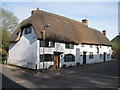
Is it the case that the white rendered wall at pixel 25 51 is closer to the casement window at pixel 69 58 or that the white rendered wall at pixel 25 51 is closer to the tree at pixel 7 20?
the casement window at pixel 69 58

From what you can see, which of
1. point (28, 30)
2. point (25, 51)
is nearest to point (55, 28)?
point (28, 30)

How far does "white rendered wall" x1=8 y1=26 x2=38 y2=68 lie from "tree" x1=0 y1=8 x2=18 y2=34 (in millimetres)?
13376

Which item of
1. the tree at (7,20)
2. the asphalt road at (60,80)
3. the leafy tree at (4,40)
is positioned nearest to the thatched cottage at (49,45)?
the asphalt road at (60,80)

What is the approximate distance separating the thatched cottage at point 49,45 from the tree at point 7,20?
12.3 meters

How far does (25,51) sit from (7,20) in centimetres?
1942

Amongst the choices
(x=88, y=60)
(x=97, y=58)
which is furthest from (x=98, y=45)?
(x=88, y=60)

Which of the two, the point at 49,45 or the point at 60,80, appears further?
the point at 49,45

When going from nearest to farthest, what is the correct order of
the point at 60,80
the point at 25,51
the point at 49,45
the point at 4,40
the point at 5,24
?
1. the point at 60,80
2. the point at 49,45
3. the point at 25,51
4. the point at 4,40
5. the point at 5,24

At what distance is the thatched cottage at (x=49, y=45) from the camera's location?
20047 mm

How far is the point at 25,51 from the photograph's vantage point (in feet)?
71.5

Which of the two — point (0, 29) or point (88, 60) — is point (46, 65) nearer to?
point (88, 60)

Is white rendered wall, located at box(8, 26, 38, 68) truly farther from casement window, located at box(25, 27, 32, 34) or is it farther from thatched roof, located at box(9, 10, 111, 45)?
thatched roof, located at box(9, 10, 111, 45)

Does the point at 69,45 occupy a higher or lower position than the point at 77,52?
higher

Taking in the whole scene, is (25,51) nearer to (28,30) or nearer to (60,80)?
(28,30)
